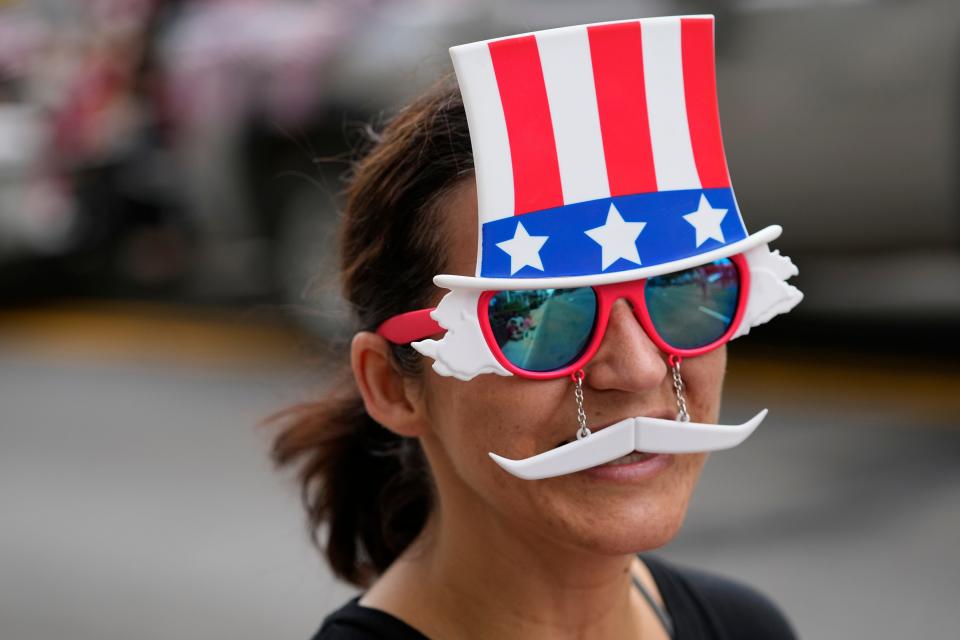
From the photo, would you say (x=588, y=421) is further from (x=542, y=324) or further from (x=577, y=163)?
(x=577, y=163)

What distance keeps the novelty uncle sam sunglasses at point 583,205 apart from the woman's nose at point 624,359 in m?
0.01

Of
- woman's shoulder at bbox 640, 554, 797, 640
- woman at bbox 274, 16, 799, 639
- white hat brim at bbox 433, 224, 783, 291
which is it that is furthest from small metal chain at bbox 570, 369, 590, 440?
woman's shoulder at bbox 640, 554, 797, 640

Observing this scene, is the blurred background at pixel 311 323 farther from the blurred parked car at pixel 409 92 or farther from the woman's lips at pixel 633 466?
the woman's lips at pixel 633 466

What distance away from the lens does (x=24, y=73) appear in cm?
952

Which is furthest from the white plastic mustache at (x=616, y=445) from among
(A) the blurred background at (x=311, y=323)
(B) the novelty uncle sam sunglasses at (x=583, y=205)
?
(A) the blurred background at (x=311, y=323)

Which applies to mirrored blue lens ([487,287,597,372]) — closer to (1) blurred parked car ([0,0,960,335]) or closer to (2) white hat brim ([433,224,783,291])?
(2) white hat brim ([433,224,783,291])

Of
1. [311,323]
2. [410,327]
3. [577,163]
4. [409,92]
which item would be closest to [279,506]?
[311,323]

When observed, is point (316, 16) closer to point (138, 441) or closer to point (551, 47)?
point (138, 441)

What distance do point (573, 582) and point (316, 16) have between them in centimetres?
604

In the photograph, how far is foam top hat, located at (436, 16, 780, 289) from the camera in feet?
5.17

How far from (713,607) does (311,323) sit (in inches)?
208

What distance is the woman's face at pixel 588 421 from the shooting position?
162 centimetres

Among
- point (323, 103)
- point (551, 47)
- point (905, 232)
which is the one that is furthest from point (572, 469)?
point (323, 103)

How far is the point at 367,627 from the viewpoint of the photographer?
1.78 m
